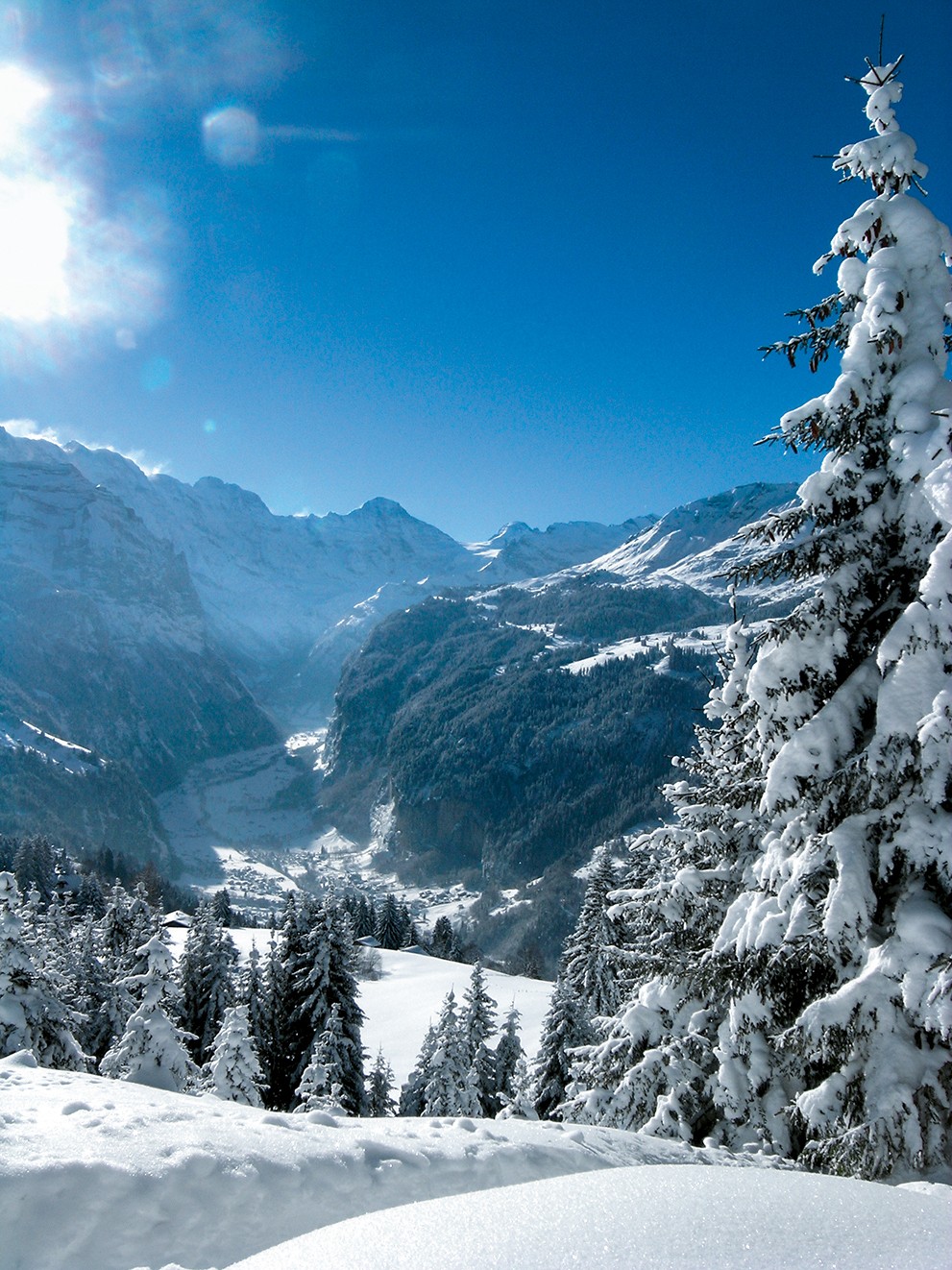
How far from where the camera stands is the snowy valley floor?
13.9 feet

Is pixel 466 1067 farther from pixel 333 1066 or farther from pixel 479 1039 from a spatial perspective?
pixel 333 1066

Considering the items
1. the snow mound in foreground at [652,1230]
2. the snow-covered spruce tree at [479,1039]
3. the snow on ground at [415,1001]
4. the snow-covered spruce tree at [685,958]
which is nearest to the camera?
the snow mound in foreground at [652,1230]

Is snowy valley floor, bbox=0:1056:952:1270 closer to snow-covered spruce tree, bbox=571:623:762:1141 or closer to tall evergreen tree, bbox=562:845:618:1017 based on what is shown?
snow-covered spruce tree, bbox=571:623:762:1141

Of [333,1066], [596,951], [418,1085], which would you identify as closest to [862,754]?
[596,951]

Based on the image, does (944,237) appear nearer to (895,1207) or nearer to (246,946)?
(895,1207)

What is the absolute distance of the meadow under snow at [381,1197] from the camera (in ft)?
13.9

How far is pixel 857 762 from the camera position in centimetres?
752

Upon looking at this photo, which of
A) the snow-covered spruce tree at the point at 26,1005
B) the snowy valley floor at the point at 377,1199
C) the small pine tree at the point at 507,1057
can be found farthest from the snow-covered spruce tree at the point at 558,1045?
the snowy valley floor at the point at 377,1199

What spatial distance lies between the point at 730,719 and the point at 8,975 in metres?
19.7

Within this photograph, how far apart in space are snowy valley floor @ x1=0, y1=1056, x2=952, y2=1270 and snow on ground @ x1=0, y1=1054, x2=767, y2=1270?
0.05 ft

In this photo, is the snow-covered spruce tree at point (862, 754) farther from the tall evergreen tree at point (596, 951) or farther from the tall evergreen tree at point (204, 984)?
the tall evergreen tree at point (204, 984)

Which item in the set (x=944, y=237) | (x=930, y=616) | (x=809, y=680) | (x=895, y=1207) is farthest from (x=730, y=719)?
(x=895, y=1207)

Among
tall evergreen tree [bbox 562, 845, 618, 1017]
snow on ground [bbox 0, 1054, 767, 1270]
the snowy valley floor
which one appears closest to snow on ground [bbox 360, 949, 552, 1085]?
tall evergreen tree [bbox 562, 845, 618, 1017]

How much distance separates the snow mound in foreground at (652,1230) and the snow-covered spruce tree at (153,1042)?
18.6 metres
